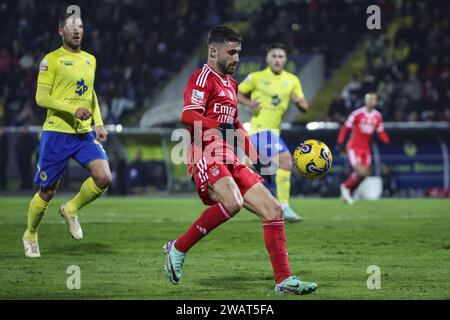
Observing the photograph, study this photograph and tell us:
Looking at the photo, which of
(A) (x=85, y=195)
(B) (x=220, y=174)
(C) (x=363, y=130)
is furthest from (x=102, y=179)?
(C) (x=363, y=130)

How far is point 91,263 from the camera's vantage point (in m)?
9.62

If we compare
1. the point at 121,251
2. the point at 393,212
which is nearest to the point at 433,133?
the point at 393,212

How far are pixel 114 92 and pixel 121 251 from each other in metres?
19.2

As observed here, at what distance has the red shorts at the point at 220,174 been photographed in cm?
800

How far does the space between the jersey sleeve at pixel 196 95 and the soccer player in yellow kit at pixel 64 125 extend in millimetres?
2331

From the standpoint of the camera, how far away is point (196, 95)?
26.6 feet

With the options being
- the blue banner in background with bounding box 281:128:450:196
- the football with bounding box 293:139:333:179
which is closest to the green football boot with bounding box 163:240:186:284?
the football with bounding box 293:139:333:179

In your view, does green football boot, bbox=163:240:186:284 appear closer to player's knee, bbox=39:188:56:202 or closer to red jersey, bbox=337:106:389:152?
player's knee, bbox=39:188:56:202

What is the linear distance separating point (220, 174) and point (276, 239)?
77cm

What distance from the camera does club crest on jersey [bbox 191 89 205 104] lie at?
8109mm

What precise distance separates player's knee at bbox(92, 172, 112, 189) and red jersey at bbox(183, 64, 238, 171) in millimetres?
2336

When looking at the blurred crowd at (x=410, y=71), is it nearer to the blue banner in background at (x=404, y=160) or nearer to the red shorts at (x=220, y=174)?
the blue banner in background at (x=404, y=160)

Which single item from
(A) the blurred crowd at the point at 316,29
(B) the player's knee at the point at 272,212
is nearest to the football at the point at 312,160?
(B) the player's knee at the point at 272,212
